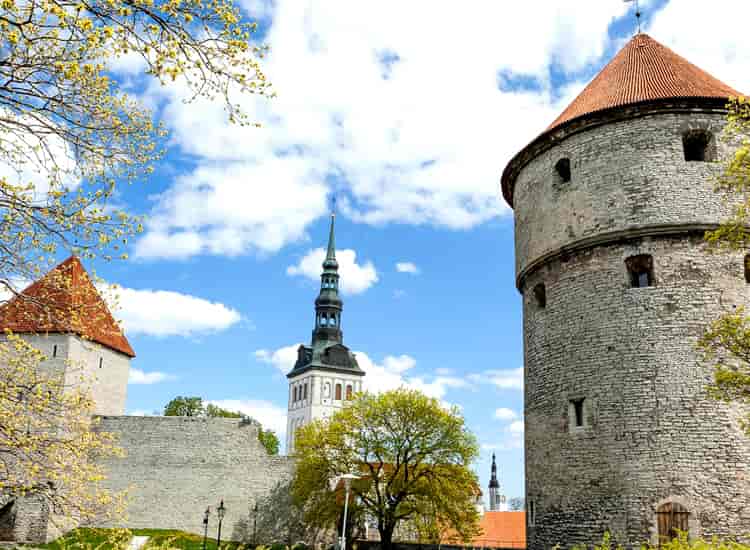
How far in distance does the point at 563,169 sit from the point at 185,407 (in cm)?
4239

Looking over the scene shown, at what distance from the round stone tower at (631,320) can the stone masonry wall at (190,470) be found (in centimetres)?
1470

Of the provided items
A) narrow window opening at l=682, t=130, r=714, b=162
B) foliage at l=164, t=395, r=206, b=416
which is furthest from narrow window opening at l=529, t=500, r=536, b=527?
foliage at l=164, t=395, r=206, b=416

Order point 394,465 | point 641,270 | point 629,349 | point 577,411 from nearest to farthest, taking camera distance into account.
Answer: point 629,349 < point 577,411 < point 641,270 < point 394,465

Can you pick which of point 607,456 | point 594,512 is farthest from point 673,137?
point 594,512

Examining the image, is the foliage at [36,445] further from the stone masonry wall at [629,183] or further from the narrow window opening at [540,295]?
the stone masonry wall at [629,183]

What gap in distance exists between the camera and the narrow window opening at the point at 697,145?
13.8 metres

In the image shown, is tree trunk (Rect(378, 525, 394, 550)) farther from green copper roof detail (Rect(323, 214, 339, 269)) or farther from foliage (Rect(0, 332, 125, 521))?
green copper roof detail (Rect(323, 214, 339, 269))

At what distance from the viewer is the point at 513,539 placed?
3981cm

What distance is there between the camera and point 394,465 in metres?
23.4

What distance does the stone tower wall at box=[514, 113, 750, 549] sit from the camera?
1216cm

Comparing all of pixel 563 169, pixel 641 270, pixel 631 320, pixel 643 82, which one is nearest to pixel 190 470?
pixel 563 169

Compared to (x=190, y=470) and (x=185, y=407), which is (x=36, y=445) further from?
(x=185, y=407)

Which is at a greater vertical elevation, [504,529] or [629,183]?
[629,183]

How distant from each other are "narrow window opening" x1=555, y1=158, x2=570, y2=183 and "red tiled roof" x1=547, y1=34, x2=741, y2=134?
802 millimetres
